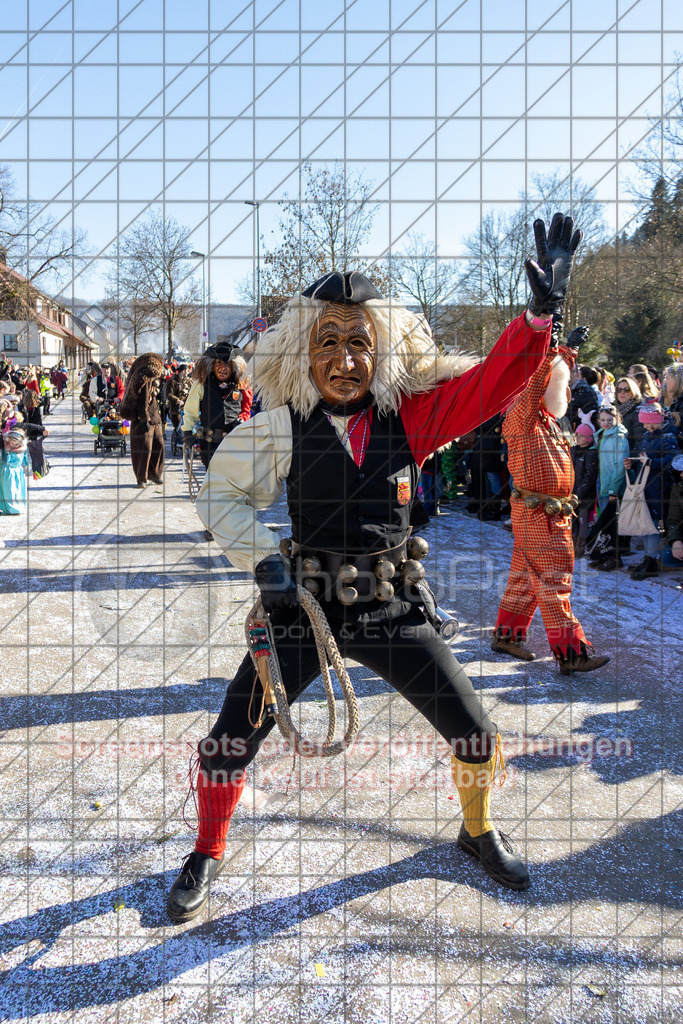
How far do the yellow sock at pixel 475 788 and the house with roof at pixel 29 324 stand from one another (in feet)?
6.29

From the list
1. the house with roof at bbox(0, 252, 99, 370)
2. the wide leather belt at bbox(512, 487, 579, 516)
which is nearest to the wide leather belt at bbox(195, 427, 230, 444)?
the wide leather belt at bbox(512, 487, 579, 516)

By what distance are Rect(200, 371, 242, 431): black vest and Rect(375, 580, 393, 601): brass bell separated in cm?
485

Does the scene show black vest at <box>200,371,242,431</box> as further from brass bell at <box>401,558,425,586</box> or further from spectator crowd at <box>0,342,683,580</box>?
brass bell at <box>401,558,425,586</box>

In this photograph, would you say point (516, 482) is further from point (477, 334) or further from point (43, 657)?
point (43, 657)

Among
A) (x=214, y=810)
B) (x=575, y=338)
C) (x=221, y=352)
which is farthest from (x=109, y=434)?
(x=214, y=810)

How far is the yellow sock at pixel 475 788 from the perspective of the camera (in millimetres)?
2561

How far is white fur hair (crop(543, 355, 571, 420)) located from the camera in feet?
13.3

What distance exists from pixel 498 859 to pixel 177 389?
412 inches

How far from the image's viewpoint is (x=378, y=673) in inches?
97.4

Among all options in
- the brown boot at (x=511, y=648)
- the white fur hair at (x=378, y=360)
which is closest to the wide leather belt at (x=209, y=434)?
the brown boot at (x=511, y=648)

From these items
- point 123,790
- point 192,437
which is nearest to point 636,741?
point 123,790

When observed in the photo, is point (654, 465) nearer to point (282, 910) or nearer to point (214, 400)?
point (214, 400)

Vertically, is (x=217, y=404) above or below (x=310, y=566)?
above

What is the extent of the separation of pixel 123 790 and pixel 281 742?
735mm
